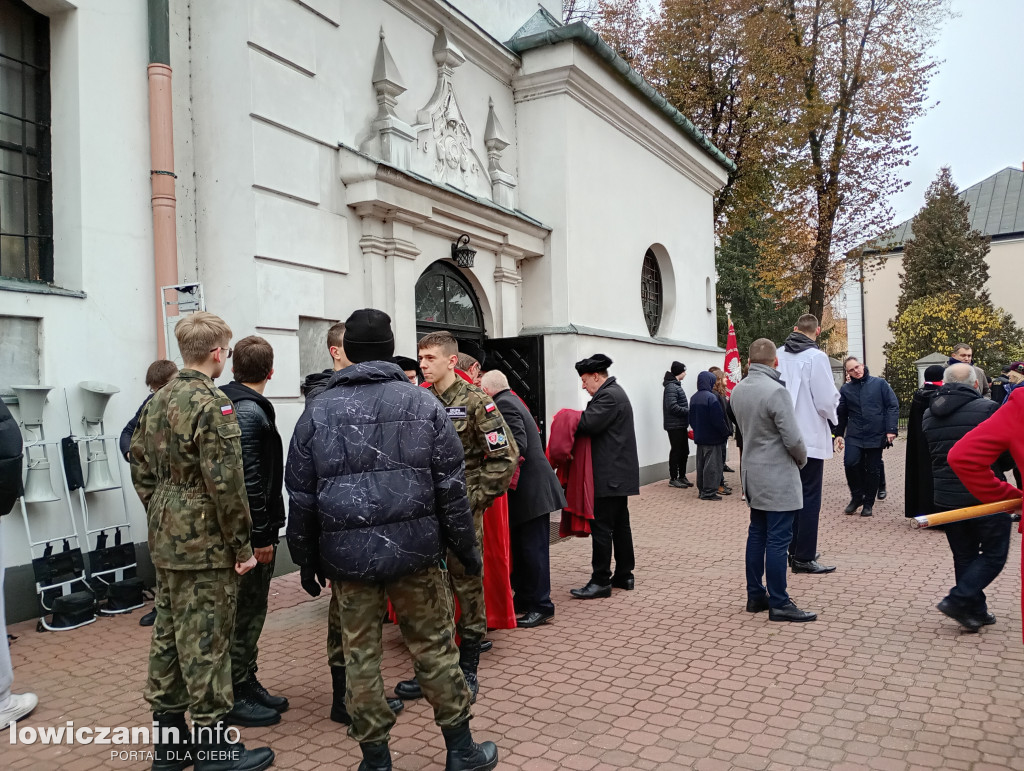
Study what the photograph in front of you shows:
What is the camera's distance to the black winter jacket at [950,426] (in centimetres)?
533

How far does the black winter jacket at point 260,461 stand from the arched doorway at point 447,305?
505cm

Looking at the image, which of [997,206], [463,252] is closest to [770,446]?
[463,252]

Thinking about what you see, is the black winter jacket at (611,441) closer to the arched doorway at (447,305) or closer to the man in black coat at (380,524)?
the man in black coat at (380,524)

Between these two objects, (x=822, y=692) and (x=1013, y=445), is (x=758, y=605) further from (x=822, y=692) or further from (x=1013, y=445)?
(x=1013, y=445)

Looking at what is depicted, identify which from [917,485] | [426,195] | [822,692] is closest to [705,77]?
[426,195]

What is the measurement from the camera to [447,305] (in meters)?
9.54

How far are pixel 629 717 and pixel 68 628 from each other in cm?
391

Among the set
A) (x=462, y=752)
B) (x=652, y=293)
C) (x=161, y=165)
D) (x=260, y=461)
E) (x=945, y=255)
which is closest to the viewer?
(x=462, y=752)

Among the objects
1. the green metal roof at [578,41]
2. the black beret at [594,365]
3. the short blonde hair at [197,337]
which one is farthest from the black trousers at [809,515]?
the green metal roof at [578,41]

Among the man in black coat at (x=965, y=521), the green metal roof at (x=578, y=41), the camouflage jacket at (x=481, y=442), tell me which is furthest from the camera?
the green metal roof at (x=578, y=41)

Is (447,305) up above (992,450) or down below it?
above

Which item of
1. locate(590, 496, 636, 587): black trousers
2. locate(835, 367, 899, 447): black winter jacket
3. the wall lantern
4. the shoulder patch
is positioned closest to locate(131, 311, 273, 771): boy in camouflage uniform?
the shoulder patch

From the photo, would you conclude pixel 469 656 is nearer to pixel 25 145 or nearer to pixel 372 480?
pixel 372 480

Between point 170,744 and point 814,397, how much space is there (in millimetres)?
5531
